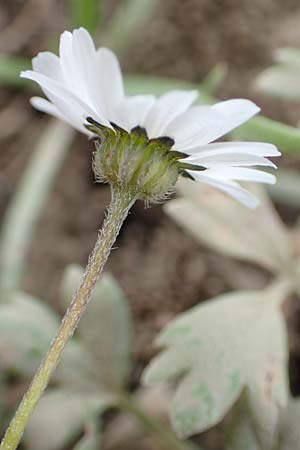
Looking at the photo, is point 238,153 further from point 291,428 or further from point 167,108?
point 291,428

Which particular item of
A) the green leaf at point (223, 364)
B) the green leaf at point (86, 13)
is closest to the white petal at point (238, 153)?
the green leaf at point (223, 364)

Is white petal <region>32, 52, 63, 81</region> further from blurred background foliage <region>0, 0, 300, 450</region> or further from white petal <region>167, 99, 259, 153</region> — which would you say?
blurred background foliage <region>0, 0, 300, 450</region>

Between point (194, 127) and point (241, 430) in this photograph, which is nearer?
point (194, 127)

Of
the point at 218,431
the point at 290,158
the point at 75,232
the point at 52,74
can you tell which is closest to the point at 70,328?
the point at 52,74

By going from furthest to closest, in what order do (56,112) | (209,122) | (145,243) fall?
(145,243), (56,112), (209,122)

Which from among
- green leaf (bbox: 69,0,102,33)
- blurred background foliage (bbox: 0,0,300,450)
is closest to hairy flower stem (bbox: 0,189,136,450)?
blurred background foliage (bbox: 0,0,300,450)

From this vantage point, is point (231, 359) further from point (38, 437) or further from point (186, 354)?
point (38, 437)

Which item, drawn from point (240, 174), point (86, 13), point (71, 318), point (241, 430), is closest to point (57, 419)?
point (241, 430)
